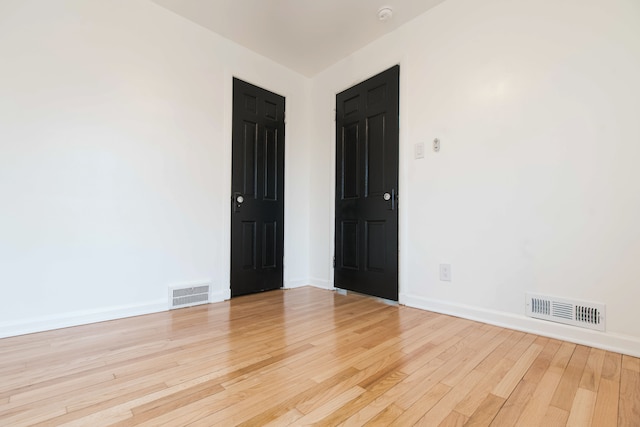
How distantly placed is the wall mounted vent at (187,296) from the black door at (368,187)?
136 cm

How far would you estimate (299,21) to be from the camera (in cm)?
272

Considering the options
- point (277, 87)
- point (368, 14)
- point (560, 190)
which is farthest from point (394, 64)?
point (560, 190)

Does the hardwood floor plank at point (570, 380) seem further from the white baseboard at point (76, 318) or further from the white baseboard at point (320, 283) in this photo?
the white baseboard at point (76, 318)

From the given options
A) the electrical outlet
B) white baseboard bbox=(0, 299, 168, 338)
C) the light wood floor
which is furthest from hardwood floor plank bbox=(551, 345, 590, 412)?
white baseboard bbox=(0, 299, 168, 338)

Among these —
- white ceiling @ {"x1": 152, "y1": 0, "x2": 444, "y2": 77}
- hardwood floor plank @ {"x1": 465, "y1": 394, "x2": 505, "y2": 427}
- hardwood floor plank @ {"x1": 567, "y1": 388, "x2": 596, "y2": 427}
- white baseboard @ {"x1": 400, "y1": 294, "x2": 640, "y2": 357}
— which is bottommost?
hardwood floor plank @ {"x1": 567, "y1": 388, "x2": 596, "y2": 427}

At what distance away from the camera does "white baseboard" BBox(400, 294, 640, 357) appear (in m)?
1.67

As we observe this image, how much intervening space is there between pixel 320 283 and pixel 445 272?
1512 mm

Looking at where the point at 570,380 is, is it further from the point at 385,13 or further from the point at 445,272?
the point at 385,13

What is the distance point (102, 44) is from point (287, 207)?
2141 mm

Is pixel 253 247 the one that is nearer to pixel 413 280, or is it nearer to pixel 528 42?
pixel 413 280

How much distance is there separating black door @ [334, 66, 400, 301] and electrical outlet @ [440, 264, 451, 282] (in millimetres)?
409

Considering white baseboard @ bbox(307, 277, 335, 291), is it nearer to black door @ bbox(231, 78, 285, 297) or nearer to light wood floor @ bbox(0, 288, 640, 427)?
black door @ bbox(231, 78, 285, 297)

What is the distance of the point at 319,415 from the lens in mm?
1117

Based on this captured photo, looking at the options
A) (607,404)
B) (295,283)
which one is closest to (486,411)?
(607,404)
